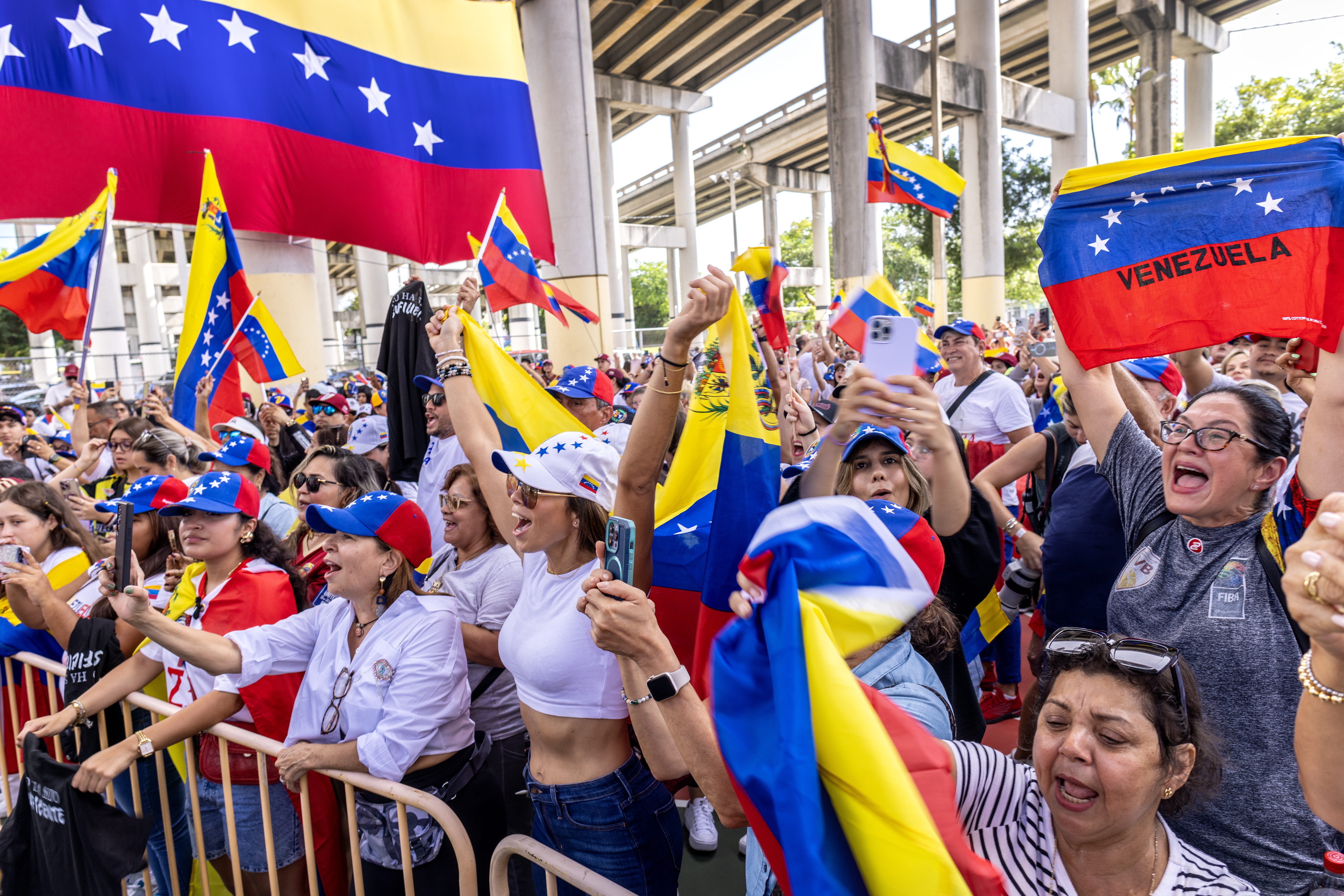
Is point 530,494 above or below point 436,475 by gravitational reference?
above

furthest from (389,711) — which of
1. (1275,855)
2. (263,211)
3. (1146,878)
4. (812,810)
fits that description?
(263,211)

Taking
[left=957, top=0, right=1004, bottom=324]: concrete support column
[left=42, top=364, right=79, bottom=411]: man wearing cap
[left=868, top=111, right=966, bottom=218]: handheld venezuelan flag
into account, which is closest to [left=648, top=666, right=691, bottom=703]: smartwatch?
[left=868, top=111, right=966, bottom=218]: handheld venezuelan flag

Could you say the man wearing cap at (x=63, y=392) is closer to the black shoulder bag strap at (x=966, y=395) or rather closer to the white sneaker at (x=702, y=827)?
the white sneaker at (x=702, y=827)

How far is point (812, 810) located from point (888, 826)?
0.11 m

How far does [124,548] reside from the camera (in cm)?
275

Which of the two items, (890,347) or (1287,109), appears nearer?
(890,347)

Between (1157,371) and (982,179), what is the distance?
70.9 feet

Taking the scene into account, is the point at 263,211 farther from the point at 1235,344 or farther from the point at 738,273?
the point at 1235,344

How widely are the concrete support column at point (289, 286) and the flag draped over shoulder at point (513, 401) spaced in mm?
11473

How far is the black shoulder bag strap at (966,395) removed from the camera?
18.7ft

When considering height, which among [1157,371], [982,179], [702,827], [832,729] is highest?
[982,179]

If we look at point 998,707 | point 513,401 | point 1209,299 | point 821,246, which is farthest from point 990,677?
point 821,246

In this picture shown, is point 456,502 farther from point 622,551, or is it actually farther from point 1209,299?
point 1209,299

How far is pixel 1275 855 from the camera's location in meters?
1.88
